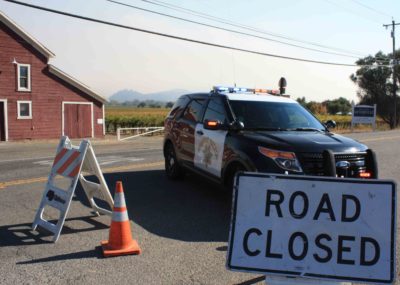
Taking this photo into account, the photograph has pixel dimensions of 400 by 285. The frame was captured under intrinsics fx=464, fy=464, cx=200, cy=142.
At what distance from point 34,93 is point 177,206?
23609 mm

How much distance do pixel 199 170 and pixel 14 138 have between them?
73.7 feet

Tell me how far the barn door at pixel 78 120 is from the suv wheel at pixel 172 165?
21768mm

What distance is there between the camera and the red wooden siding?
27.1 metres

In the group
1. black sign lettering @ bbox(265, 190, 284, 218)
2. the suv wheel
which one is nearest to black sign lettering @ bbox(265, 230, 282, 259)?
black sign lettering @ bbox(265, 190, 284, 218)

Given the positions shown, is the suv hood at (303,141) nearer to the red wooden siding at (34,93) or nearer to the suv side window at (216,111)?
the suv side window at (216,111)

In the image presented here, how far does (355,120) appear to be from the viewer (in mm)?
36906

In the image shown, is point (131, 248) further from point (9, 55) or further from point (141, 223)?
point (9, 55)

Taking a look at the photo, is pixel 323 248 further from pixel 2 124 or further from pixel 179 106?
pixel 2 124

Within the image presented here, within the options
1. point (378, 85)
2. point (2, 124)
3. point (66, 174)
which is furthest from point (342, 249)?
point (378, 85)

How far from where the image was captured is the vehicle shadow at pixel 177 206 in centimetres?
590

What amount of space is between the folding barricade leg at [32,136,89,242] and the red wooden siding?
23.1 metres

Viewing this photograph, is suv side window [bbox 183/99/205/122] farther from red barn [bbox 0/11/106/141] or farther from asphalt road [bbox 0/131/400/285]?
red barn [bbox 0/11/106/141]

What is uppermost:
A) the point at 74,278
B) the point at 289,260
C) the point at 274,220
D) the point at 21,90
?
the point at 21,90

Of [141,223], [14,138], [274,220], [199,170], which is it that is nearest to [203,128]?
[199,170]
